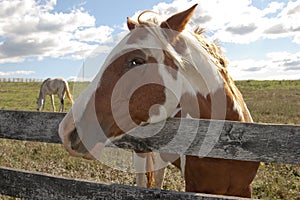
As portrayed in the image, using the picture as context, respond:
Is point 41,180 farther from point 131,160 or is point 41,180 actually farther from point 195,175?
point 131,160

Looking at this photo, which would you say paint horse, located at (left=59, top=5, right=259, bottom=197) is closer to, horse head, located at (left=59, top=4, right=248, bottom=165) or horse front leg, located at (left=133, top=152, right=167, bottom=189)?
horse head, located at (left=59, top=4, right=248, bottom=165)

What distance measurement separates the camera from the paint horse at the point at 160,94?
2.06 meters

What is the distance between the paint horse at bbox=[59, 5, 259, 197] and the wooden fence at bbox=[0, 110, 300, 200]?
0.66ft

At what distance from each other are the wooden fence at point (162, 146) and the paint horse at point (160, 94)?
0.20 m

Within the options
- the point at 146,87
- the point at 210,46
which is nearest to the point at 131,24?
the point at 146,87

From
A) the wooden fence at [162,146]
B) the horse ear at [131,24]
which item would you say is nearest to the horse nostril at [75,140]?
the wooden fence at [162,146]

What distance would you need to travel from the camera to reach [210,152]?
2.00 metres

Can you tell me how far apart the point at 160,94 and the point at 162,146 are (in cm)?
37

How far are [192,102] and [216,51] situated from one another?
1.80ft

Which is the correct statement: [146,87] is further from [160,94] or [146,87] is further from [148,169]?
[148,169]

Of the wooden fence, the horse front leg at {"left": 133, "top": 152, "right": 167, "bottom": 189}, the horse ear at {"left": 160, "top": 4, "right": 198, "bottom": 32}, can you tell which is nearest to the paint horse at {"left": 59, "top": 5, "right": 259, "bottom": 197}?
the horse ear at {"left": 160, "top": 4, "right": 198, "bottom": 32}

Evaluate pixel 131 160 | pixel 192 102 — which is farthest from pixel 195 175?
pixel 131 160

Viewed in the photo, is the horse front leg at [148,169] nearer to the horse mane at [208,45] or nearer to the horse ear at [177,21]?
the horse mane at [208,45]

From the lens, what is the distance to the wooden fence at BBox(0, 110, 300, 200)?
1.87 metres
